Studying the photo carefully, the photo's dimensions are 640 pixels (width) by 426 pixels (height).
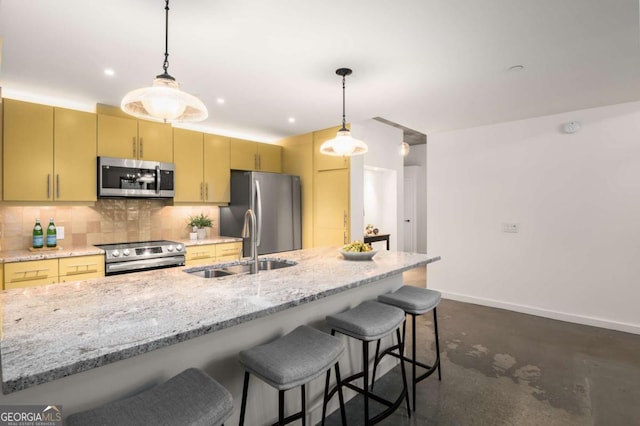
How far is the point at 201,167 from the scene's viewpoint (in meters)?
4.06

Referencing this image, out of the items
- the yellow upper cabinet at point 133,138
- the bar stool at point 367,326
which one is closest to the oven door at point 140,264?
the yellow upper cabinet at point 133,138

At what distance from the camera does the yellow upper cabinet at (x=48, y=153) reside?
2.86 meters

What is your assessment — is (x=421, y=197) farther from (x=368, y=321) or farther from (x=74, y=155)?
(x=74, y=155)

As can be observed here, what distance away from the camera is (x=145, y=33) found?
2020 mm

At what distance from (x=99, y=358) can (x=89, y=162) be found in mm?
3006

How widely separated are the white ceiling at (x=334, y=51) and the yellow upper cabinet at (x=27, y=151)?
0.73ft

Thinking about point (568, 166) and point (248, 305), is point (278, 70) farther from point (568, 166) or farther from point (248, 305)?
point (568, 166)

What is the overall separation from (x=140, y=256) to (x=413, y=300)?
2643 mm

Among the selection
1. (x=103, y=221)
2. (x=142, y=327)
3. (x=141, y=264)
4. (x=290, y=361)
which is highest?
(x=103, y=221)

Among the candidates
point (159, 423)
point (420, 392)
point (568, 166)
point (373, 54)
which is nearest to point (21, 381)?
point (159, 423)

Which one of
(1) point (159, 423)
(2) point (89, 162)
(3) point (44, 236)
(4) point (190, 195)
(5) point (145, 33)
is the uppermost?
(5) point (145, 33)

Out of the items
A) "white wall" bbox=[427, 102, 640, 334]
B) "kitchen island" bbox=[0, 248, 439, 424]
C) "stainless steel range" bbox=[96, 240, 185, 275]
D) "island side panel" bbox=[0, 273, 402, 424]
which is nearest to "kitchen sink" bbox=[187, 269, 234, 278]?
"kitchen island" bbox=[0, 248, 439, 424]

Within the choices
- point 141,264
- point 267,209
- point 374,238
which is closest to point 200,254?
point 141,264

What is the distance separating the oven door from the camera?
3152 millimetres
